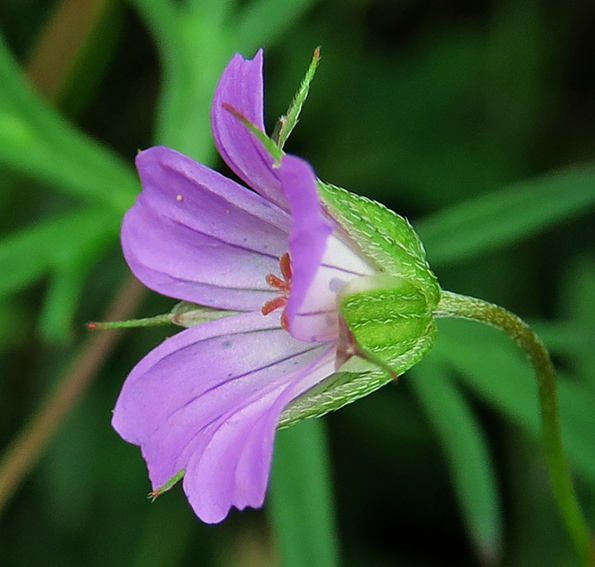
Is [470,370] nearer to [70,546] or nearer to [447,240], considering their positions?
[447,240]

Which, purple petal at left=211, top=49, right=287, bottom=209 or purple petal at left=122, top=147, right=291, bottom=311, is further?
purple petal at left=122, top=147, right=291, bottom=311

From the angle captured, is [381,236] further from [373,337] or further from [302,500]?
[302,500]

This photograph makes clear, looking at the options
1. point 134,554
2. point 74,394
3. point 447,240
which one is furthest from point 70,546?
point 447,240

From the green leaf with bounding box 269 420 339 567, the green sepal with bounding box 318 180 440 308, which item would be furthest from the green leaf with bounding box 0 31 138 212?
the green sepal with bounding box 318 180 440 308

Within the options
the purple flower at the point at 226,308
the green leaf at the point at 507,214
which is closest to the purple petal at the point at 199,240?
the purple flower at the point at 226,308

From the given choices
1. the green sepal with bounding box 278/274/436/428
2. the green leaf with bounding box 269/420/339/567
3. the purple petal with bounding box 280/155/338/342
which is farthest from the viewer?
the green leaf with bounding box 269/420/339/567

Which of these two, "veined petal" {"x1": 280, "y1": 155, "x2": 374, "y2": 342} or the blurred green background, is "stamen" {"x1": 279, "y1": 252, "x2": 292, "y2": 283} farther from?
the blurred green background

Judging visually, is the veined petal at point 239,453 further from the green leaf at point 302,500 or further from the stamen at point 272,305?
the green leaf at point 302,500
